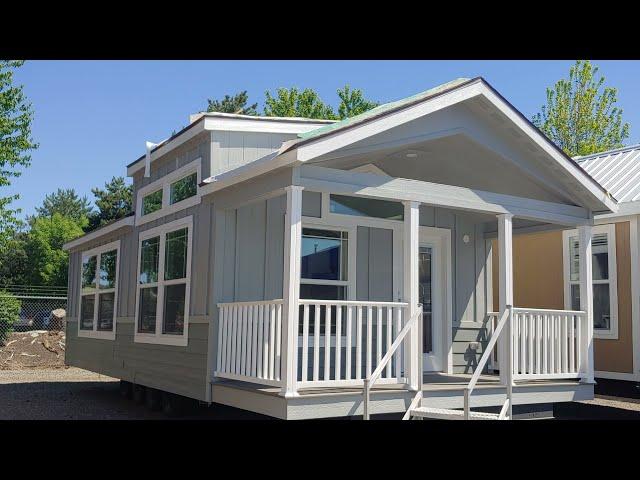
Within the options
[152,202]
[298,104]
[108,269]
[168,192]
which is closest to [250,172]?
[168,192]

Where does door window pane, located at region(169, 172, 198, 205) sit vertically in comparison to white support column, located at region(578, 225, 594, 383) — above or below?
above

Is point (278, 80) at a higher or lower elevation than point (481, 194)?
higher

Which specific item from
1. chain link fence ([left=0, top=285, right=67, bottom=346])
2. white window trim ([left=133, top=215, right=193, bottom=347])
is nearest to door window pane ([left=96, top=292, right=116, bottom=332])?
white window trim ([left=133, top=215, right=193, bottom=347])

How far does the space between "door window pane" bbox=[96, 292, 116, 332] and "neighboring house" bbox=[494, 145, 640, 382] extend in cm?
713

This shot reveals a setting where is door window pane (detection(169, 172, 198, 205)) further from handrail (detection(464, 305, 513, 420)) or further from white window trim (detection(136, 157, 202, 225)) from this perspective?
handrail (detection(464, 305, 513, 420))

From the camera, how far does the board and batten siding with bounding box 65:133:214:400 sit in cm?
857

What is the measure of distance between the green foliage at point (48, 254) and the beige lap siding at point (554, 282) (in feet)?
113

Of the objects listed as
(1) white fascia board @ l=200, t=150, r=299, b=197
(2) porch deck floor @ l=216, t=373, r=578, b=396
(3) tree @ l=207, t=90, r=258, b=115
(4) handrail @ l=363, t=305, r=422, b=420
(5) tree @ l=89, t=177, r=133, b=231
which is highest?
(3) tree @ l=207, t=90, r=258, b=115

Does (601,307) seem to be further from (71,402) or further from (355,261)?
(71,402)

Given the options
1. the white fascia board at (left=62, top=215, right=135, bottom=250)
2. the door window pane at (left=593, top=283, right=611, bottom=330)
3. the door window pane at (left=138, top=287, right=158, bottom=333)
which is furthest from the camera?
the white fascia board at (left=62, top=215, right=135, bottom=250)
